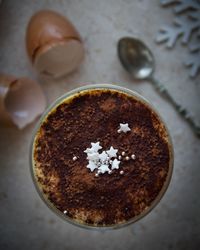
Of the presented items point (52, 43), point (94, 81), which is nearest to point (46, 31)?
point (52, 43)

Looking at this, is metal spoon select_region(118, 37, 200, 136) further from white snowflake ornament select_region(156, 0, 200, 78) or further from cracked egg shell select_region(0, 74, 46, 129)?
cracked egg shell select_region(0, 74, 46, 129)

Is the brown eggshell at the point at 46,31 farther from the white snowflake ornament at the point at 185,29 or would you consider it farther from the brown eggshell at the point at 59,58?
the white snowflake ornament at the point at 185,29

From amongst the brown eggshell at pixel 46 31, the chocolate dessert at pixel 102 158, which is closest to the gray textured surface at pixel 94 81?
the brown eggshell at pixel 46 31

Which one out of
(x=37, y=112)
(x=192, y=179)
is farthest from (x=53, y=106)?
(x=192, y=179)

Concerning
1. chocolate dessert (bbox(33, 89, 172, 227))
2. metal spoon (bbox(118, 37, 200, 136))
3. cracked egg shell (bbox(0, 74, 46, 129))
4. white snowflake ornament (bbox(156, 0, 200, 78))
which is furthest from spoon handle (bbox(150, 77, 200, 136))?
cracked egg shell (bbox(0, 74, 46, 129))

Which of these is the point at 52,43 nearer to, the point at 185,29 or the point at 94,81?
the point at 94,81

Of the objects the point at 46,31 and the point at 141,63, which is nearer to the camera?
the point at 46,31
